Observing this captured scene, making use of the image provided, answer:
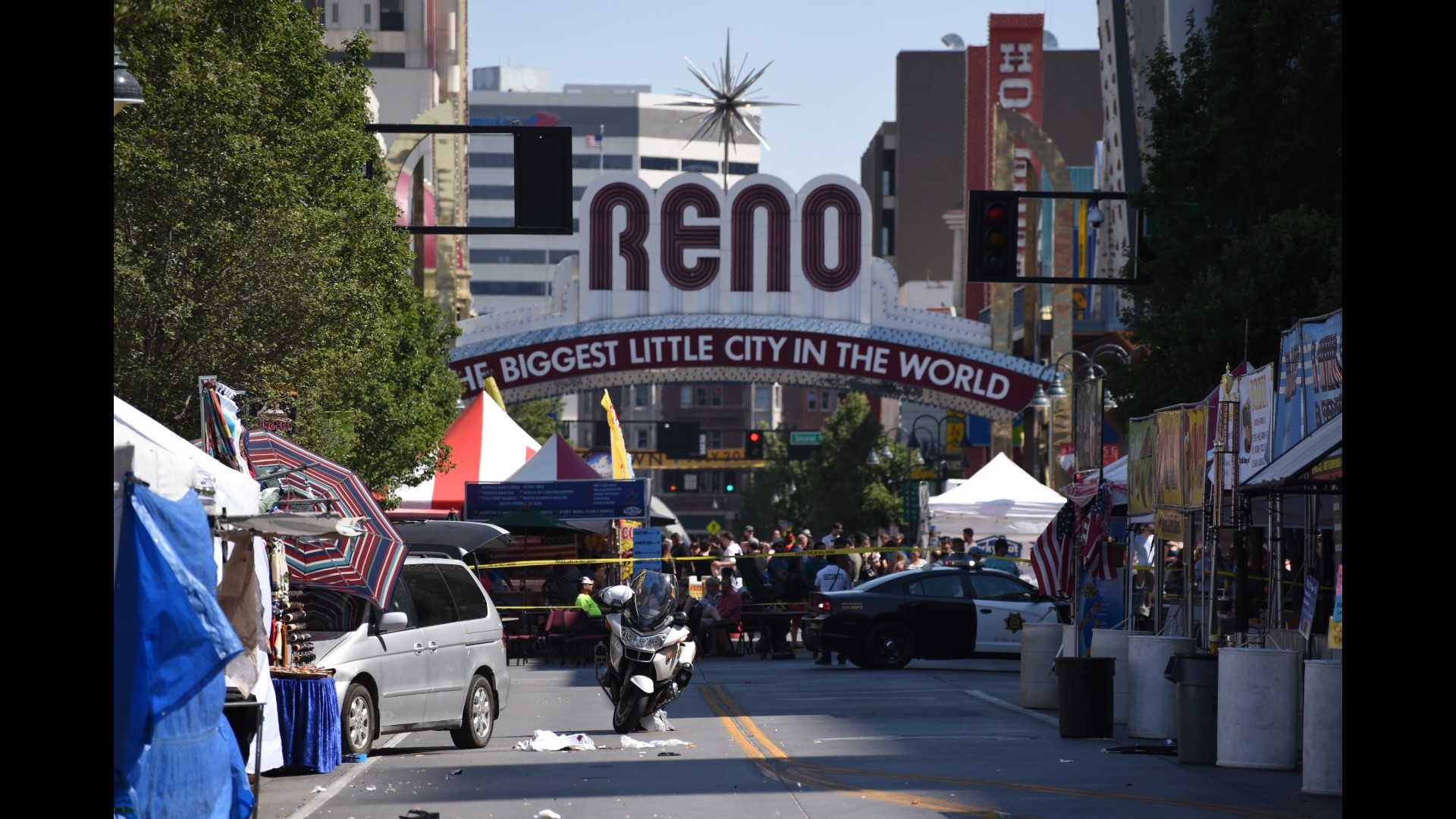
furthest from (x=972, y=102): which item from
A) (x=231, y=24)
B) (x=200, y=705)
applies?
(x=200, y=705)

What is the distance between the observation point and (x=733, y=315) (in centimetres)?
4572

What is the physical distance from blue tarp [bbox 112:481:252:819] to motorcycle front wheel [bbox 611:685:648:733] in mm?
7903

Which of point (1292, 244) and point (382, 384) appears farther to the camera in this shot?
Answer: point (382, 384)

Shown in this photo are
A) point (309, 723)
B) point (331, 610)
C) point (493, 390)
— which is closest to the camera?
point (309, 723)

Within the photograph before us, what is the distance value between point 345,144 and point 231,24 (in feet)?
6.86

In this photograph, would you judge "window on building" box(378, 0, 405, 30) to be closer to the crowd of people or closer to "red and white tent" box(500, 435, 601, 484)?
"red and white tent" box(500, 435, 601, 484)

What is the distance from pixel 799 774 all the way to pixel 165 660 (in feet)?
20.0

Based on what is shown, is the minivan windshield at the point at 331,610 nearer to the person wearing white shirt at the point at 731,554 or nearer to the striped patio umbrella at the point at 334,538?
the striped patio umbrella at the point at 334,538

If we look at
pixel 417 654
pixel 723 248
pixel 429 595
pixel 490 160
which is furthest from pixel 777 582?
pixel 490 160

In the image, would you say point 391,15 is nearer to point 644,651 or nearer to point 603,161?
point 603,161

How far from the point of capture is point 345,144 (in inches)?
929

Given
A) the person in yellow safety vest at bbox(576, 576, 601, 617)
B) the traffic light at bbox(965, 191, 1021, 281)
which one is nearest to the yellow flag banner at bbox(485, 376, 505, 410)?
the person in yellow safety vest at bbox(576, 576, 601, 617)

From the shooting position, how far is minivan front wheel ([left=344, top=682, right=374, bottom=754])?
50.6 feet

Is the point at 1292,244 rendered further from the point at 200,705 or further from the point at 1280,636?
the point at 200,705
